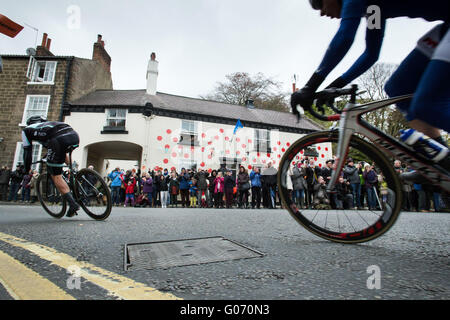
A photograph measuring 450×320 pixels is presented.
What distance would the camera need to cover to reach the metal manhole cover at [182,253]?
1508mm

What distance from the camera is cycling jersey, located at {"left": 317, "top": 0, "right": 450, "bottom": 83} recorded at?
1447 millimetres

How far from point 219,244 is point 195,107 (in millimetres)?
20568

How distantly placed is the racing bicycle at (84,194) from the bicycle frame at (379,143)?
3062 mm

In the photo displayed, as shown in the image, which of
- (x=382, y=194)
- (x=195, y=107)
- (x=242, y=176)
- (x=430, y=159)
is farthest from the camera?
(x=195, y=107)

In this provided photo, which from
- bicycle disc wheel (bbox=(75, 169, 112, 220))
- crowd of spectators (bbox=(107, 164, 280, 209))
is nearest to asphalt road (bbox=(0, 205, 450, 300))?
bicycle disc wheel (bbox=(75, 169, 112, 220))

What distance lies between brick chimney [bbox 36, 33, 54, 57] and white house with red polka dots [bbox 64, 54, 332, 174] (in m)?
4.50

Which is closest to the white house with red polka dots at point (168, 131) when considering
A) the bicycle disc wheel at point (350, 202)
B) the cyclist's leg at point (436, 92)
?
the bicycle disc wheel at point (350, 202)

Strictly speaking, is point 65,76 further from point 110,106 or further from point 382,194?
point 382,194

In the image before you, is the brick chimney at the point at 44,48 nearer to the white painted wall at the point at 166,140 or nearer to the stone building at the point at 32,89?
the stone building at the point at 32,89

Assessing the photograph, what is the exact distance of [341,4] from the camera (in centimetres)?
170

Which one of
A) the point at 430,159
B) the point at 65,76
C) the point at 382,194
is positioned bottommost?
the point at 382,194

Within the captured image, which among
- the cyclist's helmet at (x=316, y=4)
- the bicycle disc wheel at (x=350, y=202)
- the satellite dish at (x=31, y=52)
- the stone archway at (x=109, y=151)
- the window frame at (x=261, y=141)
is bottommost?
the bicycle disc wheel at (x=350, y=202)

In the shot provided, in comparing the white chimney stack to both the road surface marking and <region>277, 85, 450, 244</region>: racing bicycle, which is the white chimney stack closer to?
<region>277, 85, 450, 244</region>: racing bicycle
